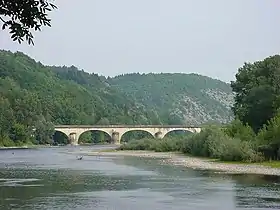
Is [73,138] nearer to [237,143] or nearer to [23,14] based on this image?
[237,143]

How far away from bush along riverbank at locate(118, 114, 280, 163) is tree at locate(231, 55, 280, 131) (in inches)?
86.5

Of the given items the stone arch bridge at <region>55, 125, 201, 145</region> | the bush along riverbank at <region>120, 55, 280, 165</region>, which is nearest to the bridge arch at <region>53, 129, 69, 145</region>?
the stone arch bridge at <region>55, 125, 201, 145</region>

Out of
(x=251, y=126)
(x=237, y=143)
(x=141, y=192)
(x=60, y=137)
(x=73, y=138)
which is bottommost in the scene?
(x=141, y=192)

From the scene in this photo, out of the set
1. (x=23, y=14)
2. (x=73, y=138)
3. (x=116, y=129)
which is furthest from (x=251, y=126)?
(x=116, y=129)

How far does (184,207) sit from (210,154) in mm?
55589

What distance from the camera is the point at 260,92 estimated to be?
79000 millimetres

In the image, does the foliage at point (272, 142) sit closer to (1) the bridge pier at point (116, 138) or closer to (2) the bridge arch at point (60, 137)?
(2) the bridge arch at point (60, 137)

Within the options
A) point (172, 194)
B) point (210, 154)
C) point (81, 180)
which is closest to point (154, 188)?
point (172, 194)

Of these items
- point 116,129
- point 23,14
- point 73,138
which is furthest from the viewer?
point 116,129

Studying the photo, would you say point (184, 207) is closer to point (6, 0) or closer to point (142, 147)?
point (6, 0)

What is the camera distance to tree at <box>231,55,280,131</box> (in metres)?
78.1

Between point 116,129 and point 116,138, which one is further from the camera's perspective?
point 116,138

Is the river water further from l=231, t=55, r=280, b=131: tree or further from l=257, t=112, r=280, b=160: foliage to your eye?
l=231, t=55, r=280, b=131: tree

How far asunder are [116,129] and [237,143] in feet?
390
